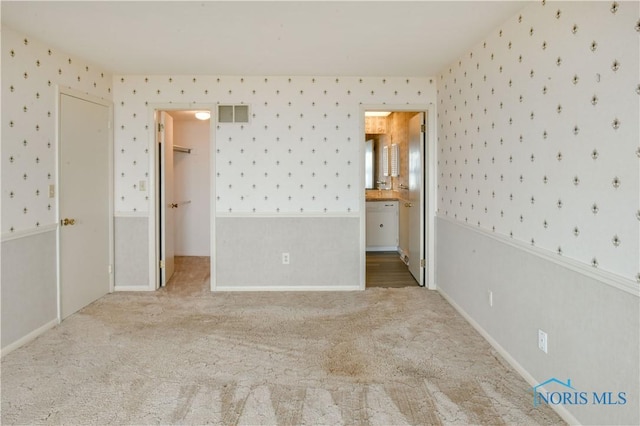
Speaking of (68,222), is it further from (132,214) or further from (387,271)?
(387,271)

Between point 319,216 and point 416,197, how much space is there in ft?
3.93

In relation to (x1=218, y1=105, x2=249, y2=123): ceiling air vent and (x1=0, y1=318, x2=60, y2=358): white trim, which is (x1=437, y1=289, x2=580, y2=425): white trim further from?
(x1=0, y1=318, x2=60, y2=358): white trim

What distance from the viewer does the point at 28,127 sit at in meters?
3.17

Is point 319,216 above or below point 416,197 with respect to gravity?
below

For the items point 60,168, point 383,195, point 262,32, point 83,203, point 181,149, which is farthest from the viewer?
point 383,195

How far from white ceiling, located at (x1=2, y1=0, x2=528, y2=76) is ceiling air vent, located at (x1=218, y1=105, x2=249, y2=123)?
46 cm

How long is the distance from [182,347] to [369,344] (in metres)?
1.34

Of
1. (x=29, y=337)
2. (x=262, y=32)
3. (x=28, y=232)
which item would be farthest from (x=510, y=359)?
(x=28, y=232)

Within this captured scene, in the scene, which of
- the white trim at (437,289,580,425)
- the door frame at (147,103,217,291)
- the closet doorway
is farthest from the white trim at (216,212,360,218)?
the closet doorway

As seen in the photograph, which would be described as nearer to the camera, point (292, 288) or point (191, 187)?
point (292, 288)

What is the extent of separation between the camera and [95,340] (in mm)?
3164

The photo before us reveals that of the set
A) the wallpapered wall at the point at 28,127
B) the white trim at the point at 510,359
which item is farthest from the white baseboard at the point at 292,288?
the wallpapered wall at the point at 28,127

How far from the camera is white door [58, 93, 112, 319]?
3633 millimetres

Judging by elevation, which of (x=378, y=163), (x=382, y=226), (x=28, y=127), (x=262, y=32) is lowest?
(x=382, y=226)
